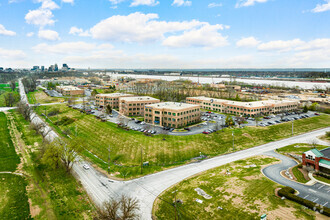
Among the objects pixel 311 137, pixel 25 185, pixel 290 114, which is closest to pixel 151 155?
pixel 25 185

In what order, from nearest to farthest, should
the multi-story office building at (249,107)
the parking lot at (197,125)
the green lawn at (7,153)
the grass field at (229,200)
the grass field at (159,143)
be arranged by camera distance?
the grass field at (229,200) < the green lawn at (7,153) < the grass field at (159,143) < the parking lot at (197,125) < the multi-story office building at (249,107)

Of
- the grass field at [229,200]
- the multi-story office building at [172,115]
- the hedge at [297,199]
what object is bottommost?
the grass field at [229,200]

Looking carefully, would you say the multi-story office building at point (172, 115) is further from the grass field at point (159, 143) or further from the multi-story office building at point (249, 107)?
the multi-story office building at point (249, 107)

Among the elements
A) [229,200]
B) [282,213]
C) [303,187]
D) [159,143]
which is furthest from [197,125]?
[282,213]

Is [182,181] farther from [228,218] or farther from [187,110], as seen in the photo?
[187,110]

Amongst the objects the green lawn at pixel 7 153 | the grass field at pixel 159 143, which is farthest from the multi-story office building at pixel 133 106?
the green lawn at pixel 7 153
